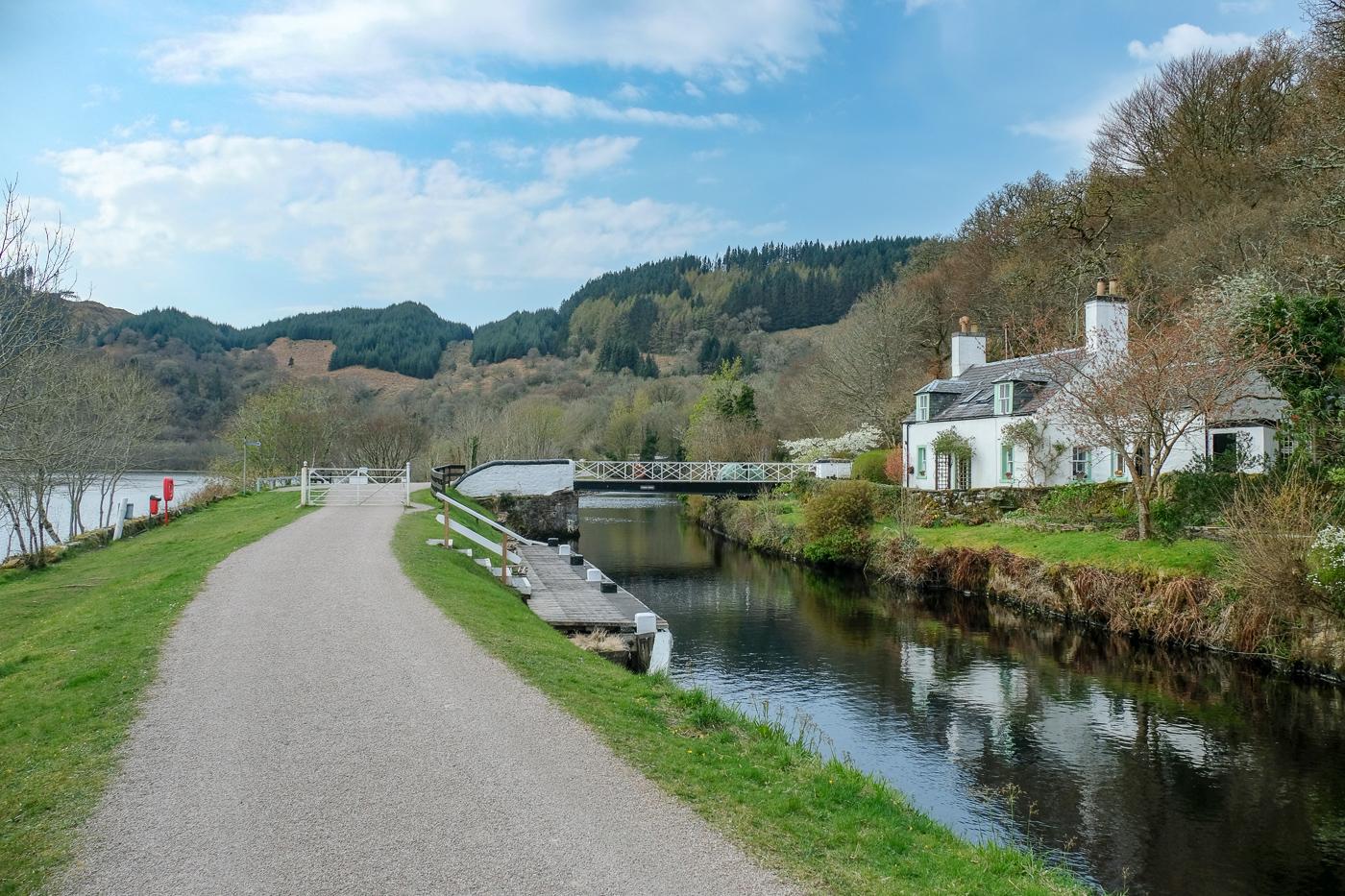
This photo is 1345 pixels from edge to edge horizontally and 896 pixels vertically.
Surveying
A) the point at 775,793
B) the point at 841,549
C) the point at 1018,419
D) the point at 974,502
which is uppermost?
A: the point at 1018,419

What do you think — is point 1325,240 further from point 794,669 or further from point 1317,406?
point 794,669

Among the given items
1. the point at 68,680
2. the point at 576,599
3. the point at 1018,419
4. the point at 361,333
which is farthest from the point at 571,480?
the point at 361,333

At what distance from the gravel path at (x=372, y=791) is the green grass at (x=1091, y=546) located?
627 inches

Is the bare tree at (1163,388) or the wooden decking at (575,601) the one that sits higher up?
the bare tree at (1163,388)

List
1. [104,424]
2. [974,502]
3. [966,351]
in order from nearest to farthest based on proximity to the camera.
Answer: [974,502]
[104,424]
[966,351]

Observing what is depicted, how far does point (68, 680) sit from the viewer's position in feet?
31.6

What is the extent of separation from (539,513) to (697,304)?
306 feet

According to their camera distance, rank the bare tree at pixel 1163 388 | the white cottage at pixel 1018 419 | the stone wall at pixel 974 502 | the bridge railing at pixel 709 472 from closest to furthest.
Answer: the bare tree at pixel 1163 388, the white cottage at pixel 1018 419, the stone wall at pixel 974 502, the bridge railing at pixel 709 472

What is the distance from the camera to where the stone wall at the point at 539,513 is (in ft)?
144

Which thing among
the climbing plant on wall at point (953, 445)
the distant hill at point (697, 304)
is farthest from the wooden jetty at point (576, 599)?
the distant hill at point (697, 304)

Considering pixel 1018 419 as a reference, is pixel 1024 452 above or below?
below

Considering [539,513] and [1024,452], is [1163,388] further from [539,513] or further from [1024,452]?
[539,513]

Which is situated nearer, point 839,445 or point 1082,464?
point 1082,464

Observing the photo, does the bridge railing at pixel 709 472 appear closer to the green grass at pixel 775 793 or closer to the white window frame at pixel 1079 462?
the white window frame at pixel 1079 462
